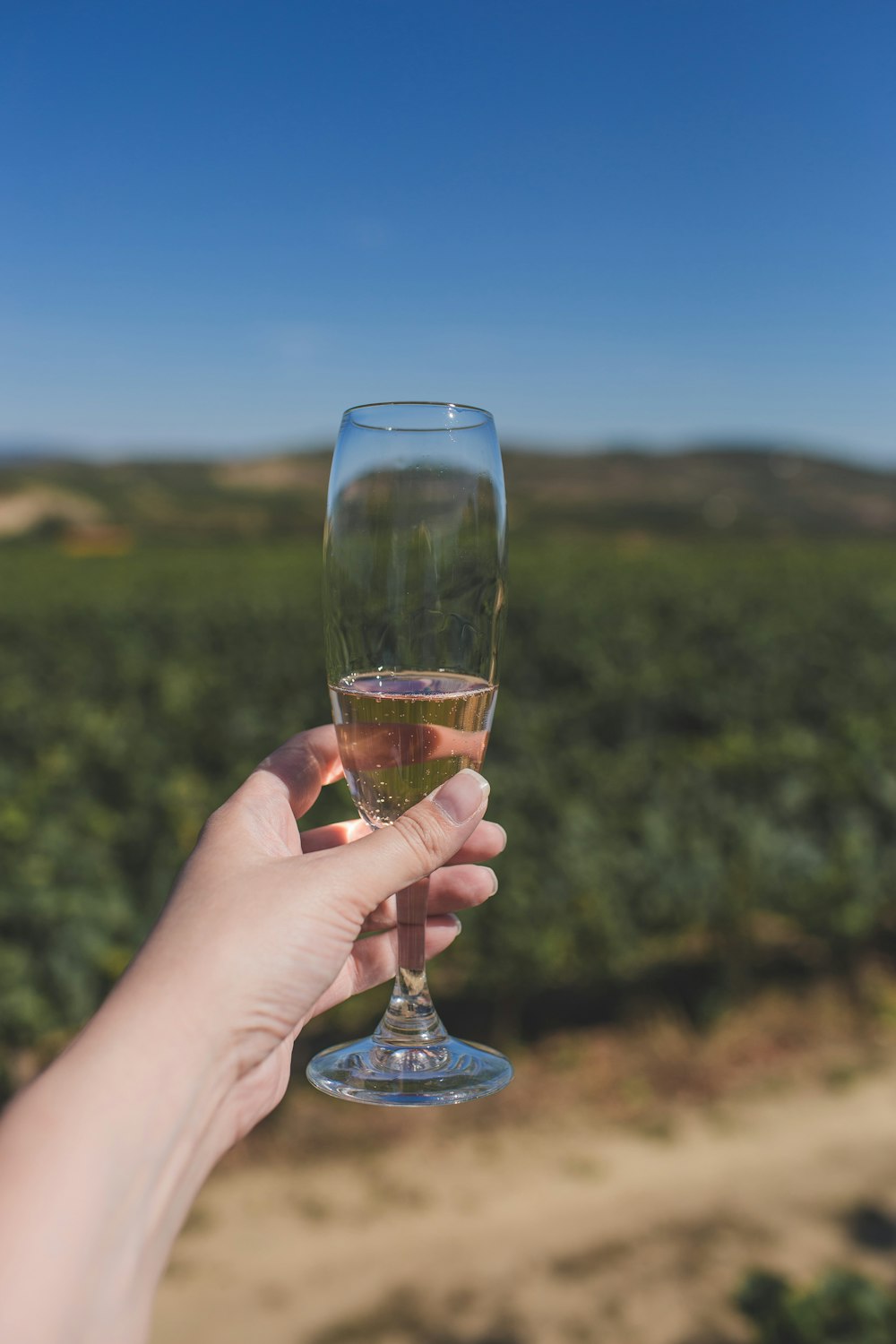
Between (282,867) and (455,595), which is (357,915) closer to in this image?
(282,867)

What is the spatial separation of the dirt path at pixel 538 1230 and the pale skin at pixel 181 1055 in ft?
10.6

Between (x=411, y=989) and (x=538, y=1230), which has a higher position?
(x=411, y=989)

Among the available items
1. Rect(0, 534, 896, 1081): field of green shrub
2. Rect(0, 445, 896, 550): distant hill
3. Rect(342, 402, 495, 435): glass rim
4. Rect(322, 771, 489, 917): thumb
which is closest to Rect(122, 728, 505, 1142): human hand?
Rect(322, 771, 489, 917): thumb

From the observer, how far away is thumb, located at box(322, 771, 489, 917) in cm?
167

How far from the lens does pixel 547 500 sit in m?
63.7

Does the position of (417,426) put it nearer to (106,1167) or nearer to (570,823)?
(106,1167)

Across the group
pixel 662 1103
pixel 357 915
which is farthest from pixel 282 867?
pixel 662 1103

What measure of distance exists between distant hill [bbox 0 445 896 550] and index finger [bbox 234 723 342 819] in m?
53.0

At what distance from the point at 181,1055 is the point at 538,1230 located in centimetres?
404

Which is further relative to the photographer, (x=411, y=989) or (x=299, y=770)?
(x=299, y=770)

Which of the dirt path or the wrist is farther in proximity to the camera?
the dirt path

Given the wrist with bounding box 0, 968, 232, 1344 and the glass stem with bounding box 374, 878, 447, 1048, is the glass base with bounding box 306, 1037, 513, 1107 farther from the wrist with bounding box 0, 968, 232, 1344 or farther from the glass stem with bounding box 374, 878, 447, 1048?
the wrist with bounding box 0, 968, 232, 1344

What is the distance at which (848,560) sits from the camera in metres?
31.2

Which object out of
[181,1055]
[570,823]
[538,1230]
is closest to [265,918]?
[181,1055]
